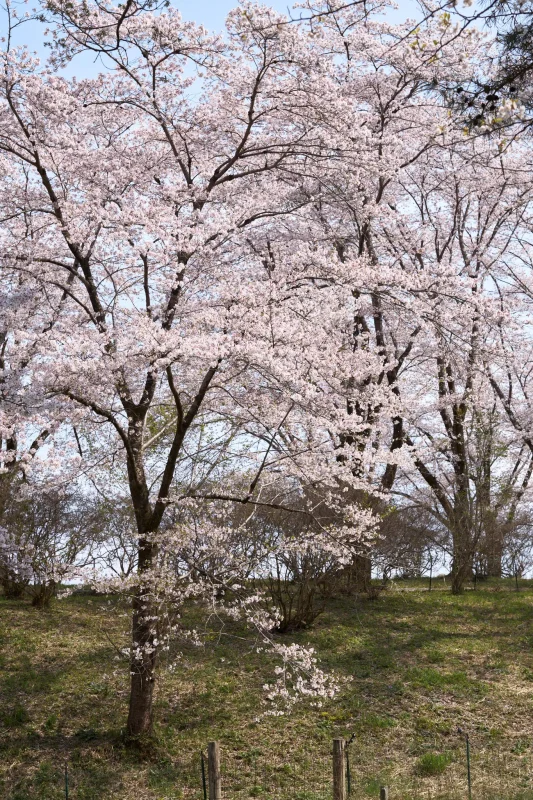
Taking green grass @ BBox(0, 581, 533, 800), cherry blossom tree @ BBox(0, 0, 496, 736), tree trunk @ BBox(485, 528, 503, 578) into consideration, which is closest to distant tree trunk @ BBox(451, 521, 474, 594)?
tree trunk @ BBox(485, 528, 503, 578)

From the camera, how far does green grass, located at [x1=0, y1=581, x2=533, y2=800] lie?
7871mm

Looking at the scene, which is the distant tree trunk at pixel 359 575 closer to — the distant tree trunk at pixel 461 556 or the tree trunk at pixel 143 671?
the distant tree trunk at pixel 461 556

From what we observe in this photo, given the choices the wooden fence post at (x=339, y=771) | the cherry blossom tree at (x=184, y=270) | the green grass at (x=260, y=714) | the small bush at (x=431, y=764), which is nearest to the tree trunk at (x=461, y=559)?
the green grass at (x=260, y=714)

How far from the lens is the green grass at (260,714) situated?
7871mm

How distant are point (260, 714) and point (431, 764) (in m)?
2.06

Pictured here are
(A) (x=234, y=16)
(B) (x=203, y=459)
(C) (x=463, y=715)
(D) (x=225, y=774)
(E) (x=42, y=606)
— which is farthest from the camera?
(E) (x=42, y=606)

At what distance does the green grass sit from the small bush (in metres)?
0.02

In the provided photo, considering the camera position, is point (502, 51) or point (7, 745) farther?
point (7, 745)

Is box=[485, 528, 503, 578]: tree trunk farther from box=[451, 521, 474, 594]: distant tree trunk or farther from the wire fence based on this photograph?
the wire fence

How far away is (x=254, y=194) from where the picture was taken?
1039 centimetres

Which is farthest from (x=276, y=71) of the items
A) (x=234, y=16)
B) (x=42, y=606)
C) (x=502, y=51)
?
(x=42, y=606)

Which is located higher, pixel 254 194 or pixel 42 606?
pixel 254 194

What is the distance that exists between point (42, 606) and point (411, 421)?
8306 mm

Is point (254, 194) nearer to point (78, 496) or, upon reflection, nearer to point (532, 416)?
point (78, 496)
